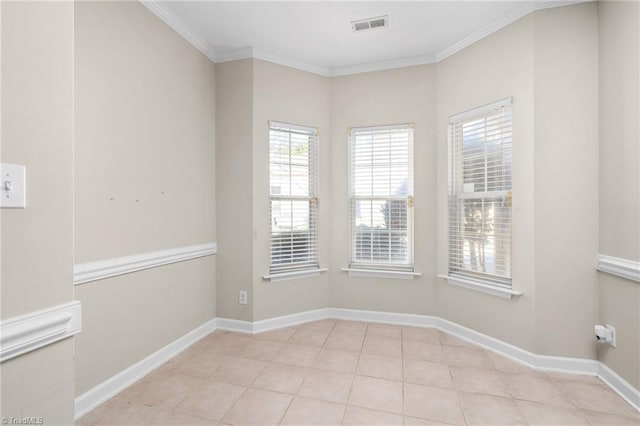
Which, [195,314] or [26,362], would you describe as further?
[195,314]

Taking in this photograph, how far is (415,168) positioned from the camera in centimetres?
322

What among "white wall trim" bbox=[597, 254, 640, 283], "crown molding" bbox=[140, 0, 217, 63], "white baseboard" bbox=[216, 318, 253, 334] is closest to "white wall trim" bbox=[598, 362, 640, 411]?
"white wall trim" bbox=[597, 254, 640, 283]

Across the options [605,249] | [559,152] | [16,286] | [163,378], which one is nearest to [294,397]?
[163,378]

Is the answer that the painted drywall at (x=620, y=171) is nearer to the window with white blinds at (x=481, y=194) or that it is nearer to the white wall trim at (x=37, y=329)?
the window with white blinds at (x=481, y=194)

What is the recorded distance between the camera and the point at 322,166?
3393 millimetres

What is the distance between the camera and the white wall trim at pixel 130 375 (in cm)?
185

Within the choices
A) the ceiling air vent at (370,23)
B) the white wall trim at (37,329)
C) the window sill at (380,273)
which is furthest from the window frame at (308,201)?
the white wall trim at (37,329)

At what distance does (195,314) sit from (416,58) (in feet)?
10.7

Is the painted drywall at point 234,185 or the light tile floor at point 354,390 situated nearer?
the light tile floor at point 354,390

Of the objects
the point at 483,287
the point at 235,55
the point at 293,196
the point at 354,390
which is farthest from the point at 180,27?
the point at 483,287

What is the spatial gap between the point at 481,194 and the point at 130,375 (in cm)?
305

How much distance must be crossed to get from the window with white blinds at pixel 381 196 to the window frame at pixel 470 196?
1.27 feet

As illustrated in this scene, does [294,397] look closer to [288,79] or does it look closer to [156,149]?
[156,149]

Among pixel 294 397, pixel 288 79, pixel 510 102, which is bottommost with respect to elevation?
pixel 294 397
